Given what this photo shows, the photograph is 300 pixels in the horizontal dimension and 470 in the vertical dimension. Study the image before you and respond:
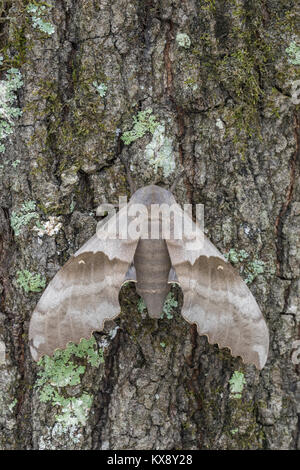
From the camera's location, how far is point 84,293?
2.40 m

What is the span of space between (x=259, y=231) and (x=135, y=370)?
3.29 ft

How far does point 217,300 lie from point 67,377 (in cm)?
89

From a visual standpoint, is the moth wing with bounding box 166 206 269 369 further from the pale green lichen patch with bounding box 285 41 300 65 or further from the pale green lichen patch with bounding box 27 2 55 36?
the pale green lichen patch with bounding box 27 2 55 36

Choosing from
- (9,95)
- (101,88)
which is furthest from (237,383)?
(9,95)

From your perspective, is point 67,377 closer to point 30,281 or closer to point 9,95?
point 30,281

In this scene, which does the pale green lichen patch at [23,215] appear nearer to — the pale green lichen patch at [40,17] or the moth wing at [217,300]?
the moth wing at [217,300]

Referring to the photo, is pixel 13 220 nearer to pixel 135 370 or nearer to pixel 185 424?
pixel 135 370

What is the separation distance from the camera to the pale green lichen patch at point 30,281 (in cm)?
247

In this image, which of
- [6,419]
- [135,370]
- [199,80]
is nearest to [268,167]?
[199,80]

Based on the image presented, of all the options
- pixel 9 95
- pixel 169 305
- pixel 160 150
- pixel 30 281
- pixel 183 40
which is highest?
pixel 183 40

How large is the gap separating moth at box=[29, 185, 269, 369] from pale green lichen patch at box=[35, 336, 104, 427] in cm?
14

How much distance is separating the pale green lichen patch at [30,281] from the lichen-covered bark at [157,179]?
32 mm

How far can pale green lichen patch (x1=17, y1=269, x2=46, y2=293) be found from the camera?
247 centimetres

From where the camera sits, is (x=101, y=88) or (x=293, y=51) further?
(x=293, y=51)
